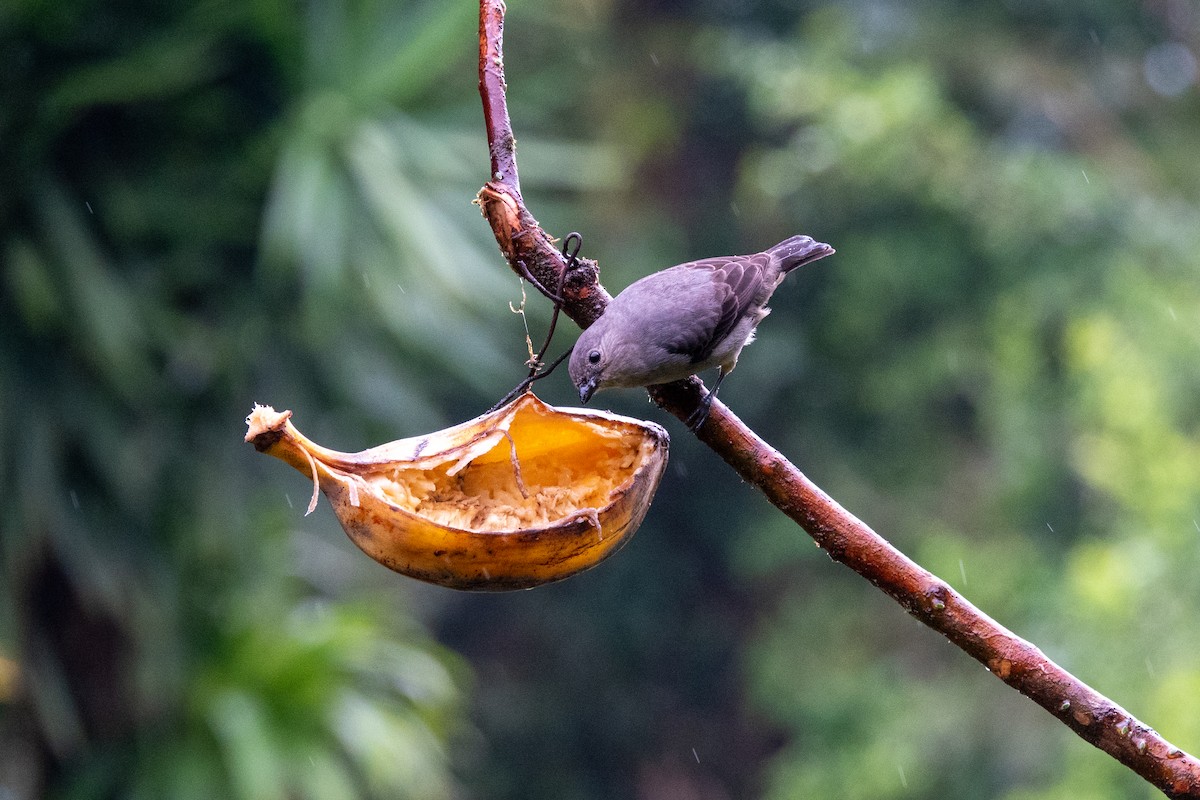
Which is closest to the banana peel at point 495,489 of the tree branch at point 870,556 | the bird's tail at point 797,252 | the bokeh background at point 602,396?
the tree branch at point 870,556

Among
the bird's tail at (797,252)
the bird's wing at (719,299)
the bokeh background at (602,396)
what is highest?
the bird's wing at (719,299)

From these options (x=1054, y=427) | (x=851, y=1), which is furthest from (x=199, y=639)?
(x=851, y=1)

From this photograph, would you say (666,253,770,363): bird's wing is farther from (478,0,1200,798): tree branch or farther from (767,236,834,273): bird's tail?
(478,0,1200,798): tree branch

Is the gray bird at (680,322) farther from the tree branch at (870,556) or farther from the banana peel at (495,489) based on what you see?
the tree branch at (870,556)

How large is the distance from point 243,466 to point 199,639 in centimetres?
66

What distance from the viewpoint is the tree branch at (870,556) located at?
1.09m

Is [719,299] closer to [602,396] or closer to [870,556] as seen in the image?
[870,556]

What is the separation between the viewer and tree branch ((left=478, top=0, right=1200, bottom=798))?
1.09m

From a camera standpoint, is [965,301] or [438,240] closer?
[438,240]

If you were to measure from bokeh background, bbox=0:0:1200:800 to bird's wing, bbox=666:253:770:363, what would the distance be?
2455mm

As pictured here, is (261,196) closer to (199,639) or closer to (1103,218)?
(199,639)

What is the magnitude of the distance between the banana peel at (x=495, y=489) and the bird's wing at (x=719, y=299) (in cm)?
47

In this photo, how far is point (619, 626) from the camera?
8.78m

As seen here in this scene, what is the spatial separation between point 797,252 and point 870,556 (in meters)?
1.18
